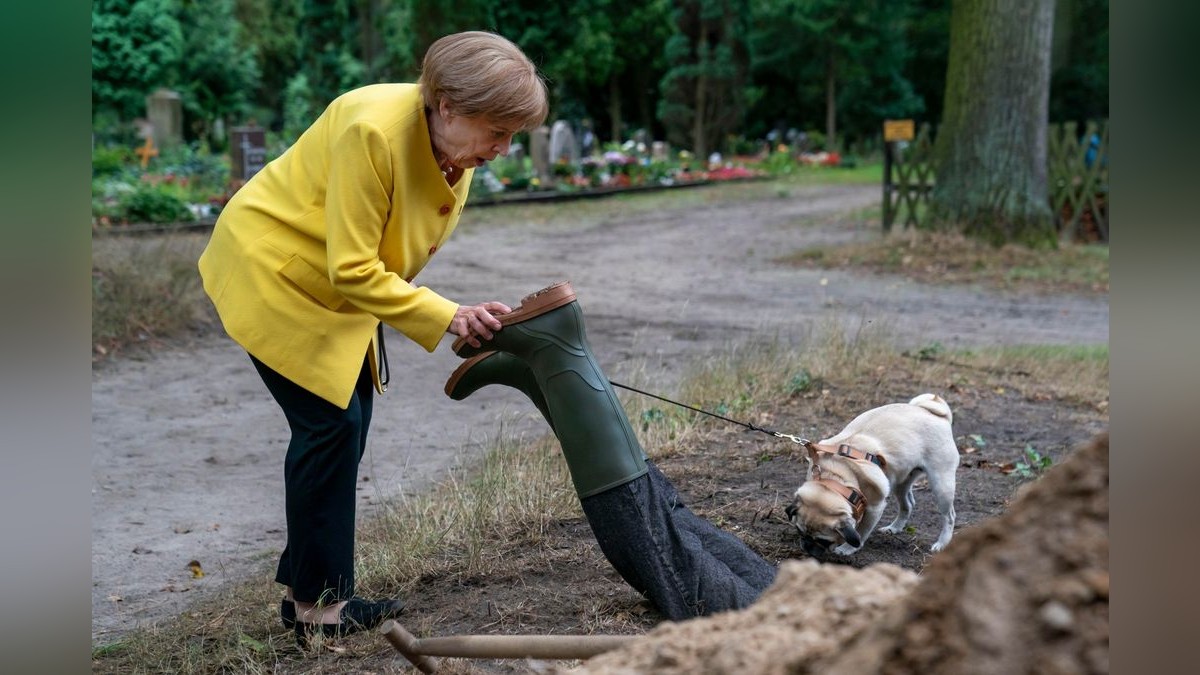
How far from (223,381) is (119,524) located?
113 inches

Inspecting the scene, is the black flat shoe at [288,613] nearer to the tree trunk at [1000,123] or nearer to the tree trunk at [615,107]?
the tree trunk at [1000,123]

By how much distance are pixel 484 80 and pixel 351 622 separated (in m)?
1.62

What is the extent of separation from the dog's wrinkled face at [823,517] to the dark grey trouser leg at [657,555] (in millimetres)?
404

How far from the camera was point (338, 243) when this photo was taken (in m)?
3.10

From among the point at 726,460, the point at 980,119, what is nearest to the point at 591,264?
the point at 980,119

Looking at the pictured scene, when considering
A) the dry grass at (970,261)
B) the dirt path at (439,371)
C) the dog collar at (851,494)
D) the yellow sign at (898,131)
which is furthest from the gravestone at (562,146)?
the dog collar at (851,494)

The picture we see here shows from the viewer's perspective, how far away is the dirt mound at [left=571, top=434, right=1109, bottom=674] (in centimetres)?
147

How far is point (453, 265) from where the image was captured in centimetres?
1264

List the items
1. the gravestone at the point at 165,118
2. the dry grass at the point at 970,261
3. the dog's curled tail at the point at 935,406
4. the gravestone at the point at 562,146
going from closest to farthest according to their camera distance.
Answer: the dog's curled tail at the point at 935,406
the dry grass at the point at 970,261
the gravestone at the point at 562,146
the gravestone at the point at 165,118

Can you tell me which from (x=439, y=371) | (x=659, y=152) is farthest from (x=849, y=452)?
(x=659, y=152)

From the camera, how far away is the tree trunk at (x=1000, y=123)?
13.0 meters

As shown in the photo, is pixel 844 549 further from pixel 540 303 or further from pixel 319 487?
pixel 319 487
